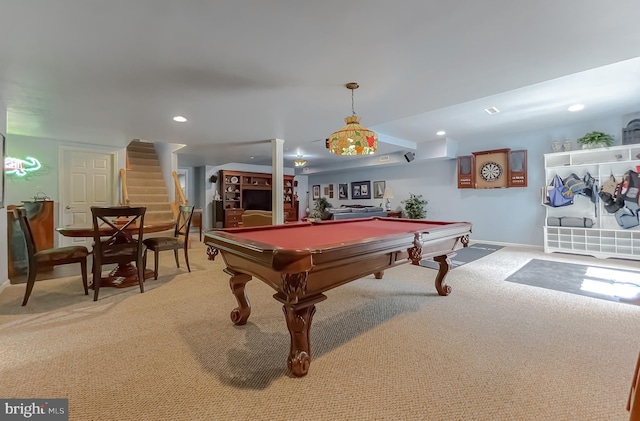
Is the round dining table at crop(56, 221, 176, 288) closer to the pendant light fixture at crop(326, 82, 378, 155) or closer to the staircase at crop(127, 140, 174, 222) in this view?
the pendant light fixture at crop(326, 82, 378, 155)

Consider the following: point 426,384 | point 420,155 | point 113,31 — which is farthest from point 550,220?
point 113,31

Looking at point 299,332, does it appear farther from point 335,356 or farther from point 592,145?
point 592,145

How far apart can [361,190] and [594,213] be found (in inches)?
222

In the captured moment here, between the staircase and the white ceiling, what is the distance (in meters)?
2.19

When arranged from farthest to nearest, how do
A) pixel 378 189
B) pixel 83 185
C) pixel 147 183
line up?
pixel 378 189
pixel 147 183
pixel 83 185

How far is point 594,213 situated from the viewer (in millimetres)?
4945

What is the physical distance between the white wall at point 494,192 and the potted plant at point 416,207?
166 millimetres

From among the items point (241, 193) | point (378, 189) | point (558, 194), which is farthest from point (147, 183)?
point (558, 194)

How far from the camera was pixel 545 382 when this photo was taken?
152 cm

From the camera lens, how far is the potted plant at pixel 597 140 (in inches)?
181

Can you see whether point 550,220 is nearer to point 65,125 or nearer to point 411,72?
point 411,72

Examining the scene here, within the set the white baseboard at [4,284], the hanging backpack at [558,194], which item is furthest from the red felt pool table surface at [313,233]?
the hanging backpack at [558,194]

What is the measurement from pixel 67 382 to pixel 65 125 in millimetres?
4124

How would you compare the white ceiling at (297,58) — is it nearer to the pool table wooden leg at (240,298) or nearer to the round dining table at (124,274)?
the round dining table at (124,274)
